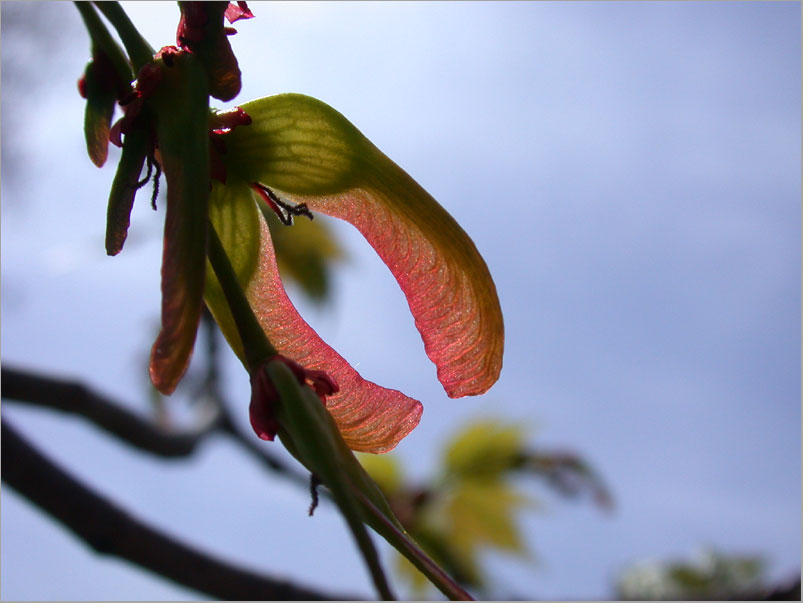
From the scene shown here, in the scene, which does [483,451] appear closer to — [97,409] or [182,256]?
[97,409]

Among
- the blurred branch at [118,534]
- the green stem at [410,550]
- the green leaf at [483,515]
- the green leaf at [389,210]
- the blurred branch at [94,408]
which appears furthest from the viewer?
the green leaf at [483,515]

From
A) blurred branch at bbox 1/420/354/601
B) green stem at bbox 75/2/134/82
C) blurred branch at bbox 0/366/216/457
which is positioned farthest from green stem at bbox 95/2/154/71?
blurred branch at bbox 0/366/216/457

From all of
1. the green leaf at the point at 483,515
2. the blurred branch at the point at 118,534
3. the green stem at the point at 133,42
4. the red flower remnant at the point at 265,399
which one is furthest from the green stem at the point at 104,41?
the green leaf at the point at 483,515

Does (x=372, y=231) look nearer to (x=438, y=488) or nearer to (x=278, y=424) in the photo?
(x=278, y=424)

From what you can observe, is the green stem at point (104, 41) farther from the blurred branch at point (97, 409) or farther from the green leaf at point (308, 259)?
the green leaf at point (308, 259)

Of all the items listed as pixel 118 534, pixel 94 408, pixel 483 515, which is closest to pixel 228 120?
pixel 118 534

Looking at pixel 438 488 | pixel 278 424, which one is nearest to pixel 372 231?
pixel 278 424
